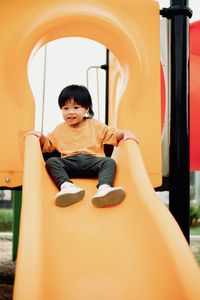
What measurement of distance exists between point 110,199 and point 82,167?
413 millimetres

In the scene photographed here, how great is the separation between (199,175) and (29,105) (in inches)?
280

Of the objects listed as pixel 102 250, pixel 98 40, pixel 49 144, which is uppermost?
pixel 98 40

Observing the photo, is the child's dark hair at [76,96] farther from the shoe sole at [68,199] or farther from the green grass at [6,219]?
the green grass at [6,219]

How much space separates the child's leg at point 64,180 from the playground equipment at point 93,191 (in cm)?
5

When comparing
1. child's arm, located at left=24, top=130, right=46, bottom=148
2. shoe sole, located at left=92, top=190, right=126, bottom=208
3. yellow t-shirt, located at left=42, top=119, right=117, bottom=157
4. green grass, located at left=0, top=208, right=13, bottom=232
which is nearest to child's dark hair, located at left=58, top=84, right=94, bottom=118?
yellow t-shirt, located at left=42, top=119, right=117, bottom=157

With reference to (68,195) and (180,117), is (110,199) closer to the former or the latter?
(68,195)

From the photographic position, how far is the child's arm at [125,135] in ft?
7.77

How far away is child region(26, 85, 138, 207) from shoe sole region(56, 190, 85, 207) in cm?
20

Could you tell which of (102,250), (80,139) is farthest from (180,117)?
(102,250)

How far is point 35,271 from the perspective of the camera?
133 cm

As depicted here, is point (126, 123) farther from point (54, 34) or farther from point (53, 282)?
point (53, 282)

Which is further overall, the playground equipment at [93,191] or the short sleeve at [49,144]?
the short sleeve at [49,144]

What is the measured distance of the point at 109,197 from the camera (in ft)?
6.44

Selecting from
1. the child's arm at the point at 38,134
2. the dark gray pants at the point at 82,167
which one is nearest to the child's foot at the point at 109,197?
the dark gray pants at the point at 82,167
